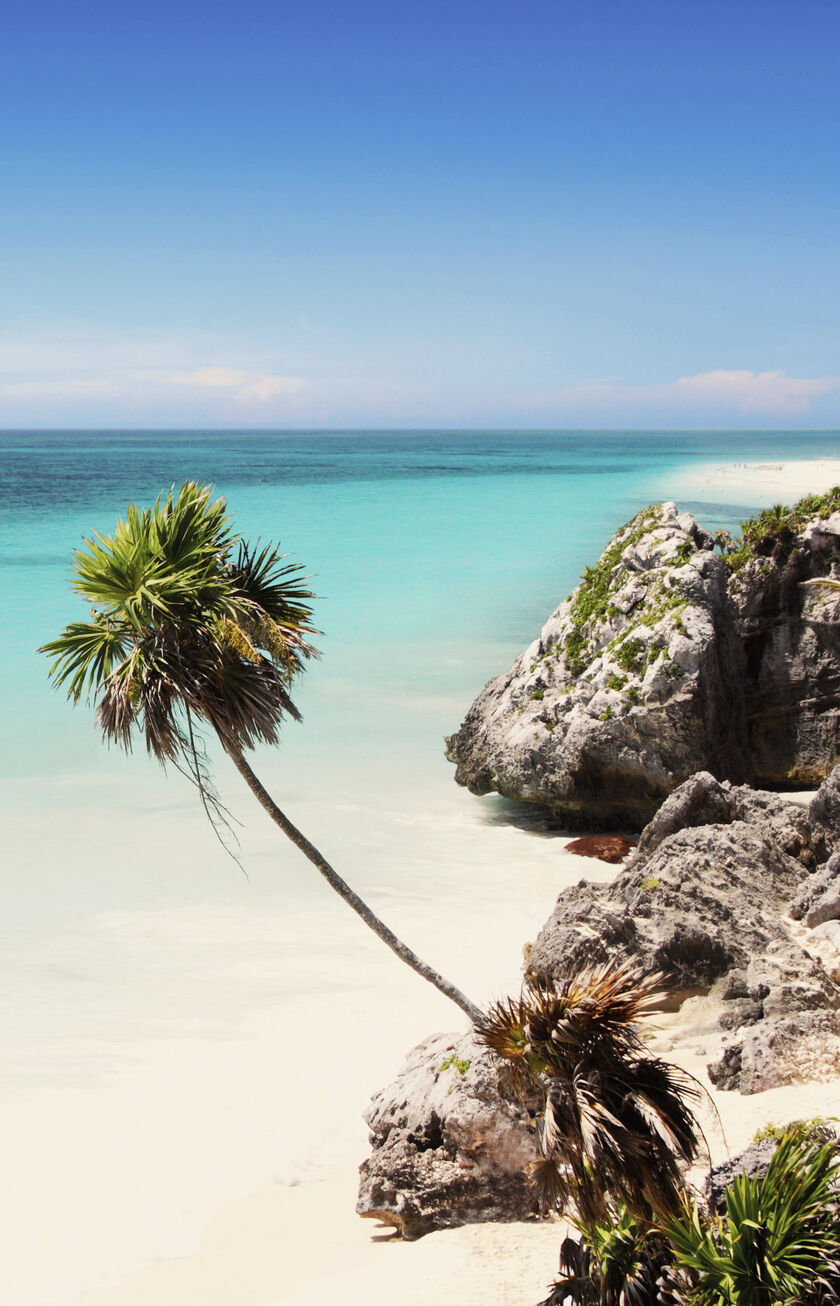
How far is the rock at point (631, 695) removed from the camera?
1561cm

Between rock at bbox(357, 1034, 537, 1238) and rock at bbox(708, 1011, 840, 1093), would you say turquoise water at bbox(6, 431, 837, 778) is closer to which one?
rock at bbox(708, 1011, 840, 1093)

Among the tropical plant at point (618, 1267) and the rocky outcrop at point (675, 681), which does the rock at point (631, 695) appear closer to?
the rocky outcrop at point (675, 681)

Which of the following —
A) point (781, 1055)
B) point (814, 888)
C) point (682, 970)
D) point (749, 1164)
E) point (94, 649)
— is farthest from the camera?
point (814, 888)

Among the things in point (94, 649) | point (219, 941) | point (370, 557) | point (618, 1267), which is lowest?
point (219, 941)

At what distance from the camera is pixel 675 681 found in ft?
51.0

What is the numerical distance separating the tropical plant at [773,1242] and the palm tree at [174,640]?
2.35m

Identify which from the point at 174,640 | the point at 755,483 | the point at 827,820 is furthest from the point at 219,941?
the point at 755,483

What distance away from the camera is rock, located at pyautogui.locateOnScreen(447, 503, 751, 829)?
15609 mm

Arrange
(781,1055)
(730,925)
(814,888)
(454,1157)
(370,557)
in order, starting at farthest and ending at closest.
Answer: (370,557), (814,888), (730,925), (781,1055), (454,1157)

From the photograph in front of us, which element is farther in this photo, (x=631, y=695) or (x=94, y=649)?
(x=631, y=695)

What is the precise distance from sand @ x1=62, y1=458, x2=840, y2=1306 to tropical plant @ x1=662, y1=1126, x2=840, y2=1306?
1.29m

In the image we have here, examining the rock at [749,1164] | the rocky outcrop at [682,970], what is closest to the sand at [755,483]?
the rocky outcrop at [682,970]

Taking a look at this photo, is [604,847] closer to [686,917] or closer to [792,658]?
[792,658]

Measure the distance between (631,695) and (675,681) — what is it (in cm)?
68
